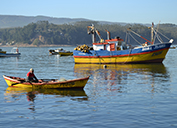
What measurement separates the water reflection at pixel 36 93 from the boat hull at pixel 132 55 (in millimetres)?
24390

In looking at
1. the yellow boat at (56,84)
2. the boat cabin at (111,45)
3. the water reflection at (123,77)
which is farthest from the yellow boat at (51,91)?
the boat cabin at (111,45)

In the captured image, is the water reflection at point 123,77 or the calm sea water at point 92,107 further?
the water reflection at point 123,77

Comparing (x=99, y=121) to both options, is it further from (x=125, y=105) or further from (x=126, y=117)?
(x=125, y=105)

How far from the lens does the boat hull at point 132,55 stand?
44.8 metres

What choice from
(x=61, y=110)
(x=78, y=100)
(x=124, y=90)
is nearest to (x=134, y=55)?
(x=124, y=90)

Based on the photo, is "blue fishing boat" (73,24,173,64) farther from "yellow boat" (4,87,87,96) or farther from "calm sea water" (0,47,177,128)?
"yellow boat" (4,87,87,96)

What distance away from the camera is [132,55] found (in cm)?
4556

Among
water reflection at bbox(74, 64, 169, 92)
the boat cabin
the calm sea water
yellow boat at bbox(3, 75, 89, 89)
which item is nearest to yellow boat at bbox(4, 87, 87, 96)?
the calm sea water

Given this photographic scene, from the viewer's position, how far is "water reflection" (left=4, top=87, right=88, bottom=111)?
19.8 m

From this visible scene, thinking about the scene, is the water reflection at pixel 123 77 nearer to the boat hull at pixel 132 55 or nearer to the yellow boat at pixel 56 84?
the yellow boat at pixel 56 84

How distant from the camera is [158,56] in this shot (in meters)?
46.8

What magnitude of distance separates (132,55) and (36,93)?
87.7 ft

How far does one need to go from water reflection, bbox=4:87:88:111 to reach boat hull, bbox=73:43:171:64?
24390 mm

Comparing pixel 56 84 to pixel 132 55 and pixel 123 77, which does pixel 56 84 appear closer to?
pixel 123 77
